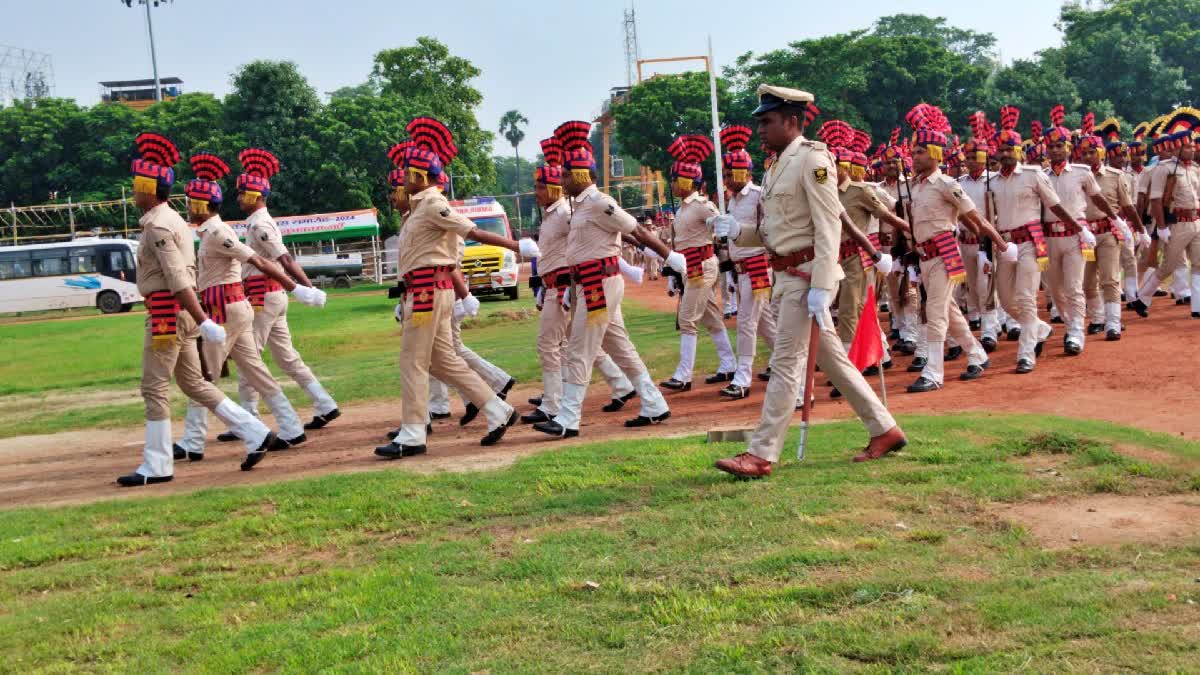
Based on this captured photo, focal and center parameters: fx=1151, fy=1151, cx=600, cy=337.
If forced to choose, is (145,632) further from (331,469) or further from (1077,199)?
(1077,199)

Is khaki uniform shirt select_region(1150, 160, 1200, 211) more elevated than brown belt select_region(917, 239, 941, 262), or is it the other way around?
khaki uniform shirt select_region(1150, 160, 1200, 211)

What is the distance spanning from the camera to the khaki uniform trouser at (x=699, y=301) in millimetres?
11805

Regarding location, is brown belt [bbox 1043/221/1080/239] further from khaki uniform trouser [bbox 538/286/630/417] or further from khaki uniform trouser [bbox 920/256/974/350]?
khaki uniform trouser [bbox 538/286/630/417]

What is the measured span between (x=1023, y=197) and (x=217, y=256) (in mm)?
7658

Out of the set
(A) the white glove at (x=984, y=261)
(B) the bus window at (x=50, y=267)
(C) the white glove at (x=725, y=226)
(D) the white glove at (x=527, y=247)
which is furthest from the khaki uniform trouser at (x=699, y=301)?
(B) the bus window at (x=50, y=267)

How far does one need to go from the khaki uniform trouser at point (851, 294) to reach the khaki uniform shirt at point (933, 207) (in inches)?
46.2

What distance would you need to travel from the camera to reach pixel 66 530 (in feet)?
22.7

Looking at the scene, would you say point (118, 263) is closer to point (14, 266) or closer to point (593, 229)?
point (14, 266)

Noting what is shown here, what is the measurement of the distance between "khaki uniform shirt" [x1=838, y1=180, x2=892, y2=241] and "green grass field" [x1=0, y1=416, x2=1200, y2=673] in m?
Result: 2.50

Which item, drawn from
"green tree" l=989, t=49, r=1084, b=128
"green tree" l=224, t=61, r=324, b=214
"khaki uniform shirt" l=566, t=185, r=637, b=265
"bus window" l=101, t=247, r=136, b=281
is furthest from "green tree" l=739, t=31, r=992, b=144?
"khaki uniform shirt" l=566, t=185, r=637, b=265

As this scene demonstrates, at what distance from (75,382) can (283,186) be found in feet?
124

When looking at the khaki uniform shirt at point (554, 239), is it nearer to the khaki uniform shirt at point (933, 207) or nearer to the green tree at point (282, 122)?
the khaki uniform shirt at point (933, 207)

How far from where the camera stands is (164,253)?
8.20m

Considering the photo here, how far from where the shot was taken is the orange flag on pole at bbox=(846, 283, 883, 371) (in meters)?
8.03
